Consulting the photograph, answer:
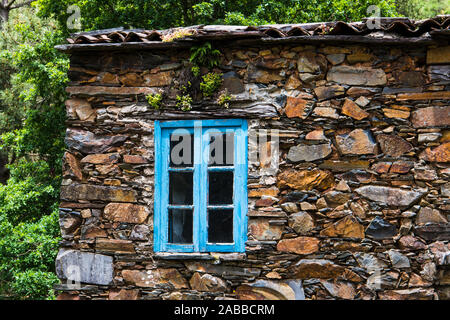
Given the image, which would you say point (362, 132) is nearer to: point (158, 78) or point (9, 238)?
point (158, 78)

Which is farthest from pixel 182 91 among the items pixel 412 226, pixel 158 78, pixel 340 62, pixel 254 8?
pixel 254 8

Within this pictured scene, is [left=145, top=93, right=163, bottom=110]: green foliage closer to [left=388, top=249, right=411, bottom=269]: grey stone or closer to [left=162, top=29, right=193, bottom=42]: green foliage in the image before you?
[left=162, top=29, right=193, bottom=42]: green foliage

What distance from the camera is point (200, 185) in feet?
14.8

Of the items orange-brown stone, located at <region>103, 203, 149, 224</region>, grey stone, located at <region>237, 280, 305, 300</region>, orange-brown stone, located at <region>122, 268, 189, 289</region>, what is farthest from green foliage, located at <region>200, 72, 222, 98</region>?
grey stone, located at <region>237, 280, 305, 300</region>

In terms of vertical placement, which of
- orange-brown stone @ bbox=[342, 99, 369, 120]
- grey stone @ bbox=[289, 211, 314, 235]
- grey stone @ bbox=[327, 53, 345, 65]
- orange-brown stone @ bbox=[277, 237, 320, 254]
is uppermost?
grey stone @ bbox=[327, 53, 345, 65]

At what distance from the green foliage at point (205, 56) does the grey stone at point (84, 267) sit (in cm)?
202

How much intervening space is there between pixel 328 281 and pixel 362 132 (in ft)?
4.45

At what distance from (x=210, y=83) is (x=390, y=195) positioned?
1902mm

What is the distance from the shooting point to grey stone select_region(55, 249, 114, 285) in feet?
14.9

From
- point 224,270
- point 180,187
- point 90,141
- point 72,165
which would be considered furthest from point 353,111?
point 72,165

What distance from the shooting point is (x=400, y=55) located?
14.3 ft

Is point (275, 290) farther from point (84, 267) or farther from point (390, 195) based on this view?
point (84, 267)

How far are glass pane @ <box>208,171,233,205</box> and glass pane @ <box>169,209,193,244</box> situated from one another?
26cm

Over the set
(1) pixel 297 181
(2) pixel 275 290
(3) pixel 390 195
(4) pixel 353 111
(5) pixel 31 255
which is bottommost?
(5) pixel 31 255
